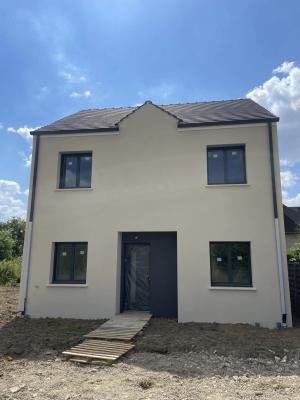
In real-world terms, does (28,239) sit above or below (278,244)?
above

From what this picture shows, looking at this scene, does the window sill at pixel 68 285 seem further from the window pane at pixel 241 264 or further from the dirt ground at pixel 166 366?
the window pane at pixel 241 264

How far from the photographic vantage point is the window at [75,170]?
41.1 ft

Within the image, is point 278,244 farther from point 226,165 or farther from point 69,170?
point 69,170

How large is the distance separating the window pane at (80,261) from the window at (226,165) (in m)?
5.12

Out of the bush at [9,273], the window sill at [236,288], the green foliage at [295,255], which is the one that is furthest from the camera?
the bush at [9,273]

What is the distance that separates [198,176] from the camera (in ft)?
37.9

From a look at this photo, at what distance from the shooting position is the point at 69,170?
41.9ft

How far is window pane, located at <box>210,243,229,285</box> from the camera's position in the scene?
10.9 m

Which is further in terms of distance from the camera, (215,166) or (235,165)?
(215,166)

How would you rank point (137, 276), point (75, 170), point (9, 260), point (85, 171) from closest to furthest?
point (137, 276)
point (85, 171)
point (75, 170)
point (9, 260)

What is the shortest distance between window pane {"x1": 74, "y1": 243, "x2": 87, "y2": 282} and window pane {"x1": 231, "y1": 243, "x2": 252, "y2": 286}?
5.17 m

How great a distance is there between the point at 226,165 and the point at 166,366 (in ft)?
23.5

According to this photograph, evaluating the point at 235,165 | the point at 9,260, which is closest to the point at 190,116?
the point at 235,165

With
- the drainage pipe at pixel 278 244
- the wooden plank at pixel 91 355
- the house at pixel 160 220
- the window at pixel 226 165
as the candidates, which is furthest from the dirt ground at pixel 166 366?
the window at pixel 226 165
